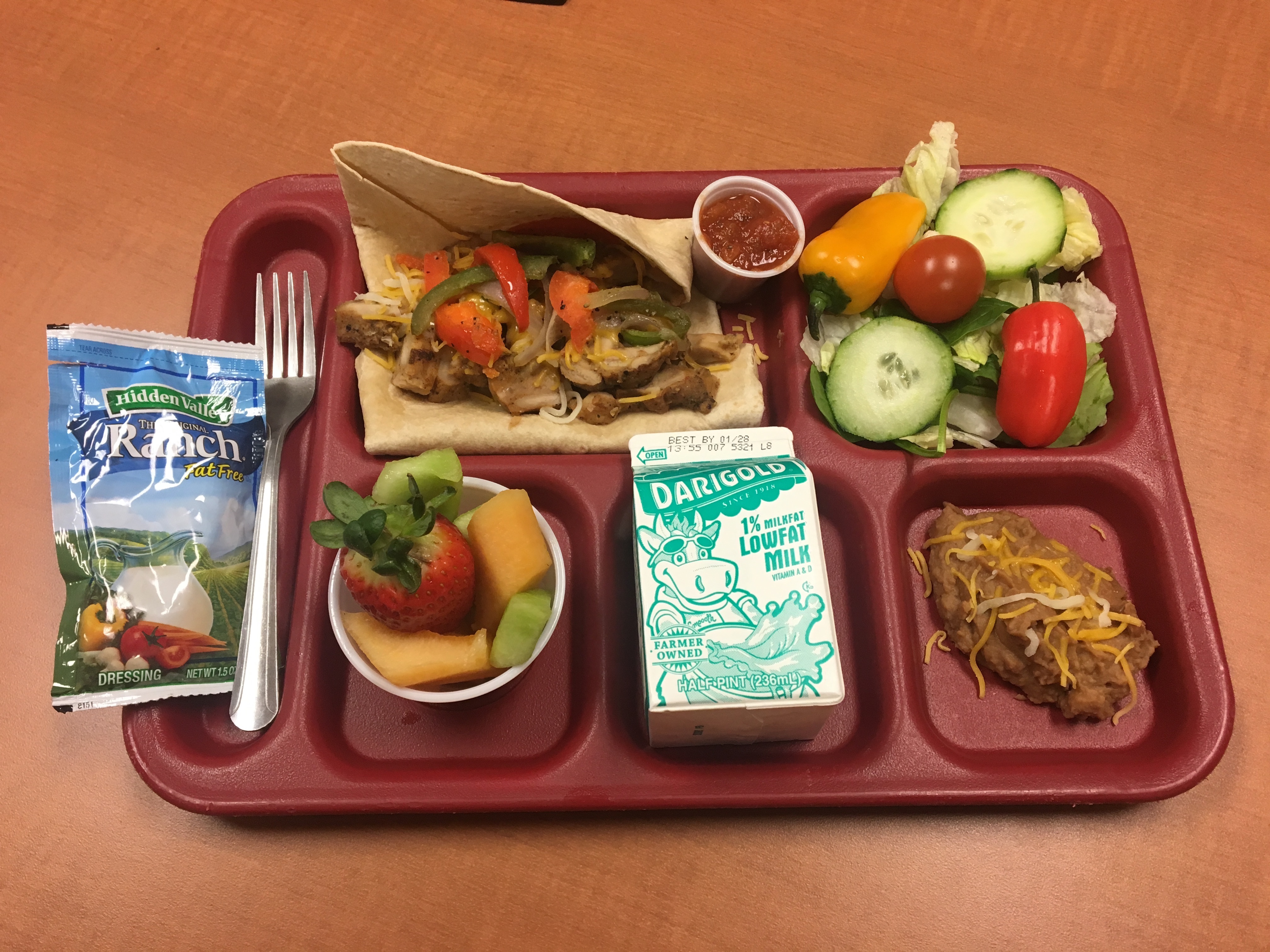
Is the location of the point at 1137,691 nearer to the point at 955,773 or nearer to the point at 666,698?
the point at 955,773

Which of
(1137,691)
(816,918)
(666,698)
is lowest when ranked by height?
(816,918)

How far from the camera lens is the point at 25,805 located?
1.55 m

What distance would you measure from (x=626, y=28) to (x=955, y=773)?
87.2 inches

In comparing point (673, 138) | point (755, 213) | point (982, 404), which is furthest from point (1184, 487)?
point (673, 138)

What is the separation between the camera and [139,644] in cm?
146

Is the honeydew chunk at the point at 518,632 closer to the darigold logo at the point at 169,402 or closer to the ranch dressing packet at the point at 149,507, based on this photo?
the ranch dressing packet at the point at 149,507

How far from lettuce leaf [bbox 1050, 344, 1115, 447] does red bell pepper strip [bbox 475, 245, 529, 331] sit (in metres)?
1.27

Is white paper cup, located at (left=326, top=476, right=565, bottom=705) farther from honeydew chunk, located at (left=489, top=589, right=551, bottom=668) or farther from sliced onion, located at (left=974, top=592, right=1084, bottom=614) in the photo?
sliced onion, located at (left=974, top=592, right=1084, bottom=614)

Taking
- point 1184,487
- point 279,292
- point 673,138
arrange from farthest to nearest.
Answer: point 673,138
point 279,292
point 1184,487

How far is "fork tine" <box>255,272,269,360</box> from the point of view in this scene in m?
1.78

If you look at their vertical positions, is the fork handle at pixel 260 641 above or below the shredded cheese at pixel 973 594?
below

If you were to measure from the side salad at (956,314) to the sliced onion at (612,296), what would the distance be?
404 mm

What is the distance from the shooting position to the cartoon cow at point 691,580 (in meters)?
1.30

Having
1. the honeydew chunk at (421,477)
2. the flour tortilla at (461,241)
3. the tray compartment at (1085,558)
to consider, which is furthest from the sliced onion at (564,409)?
the tray compartment at (1085,558)
